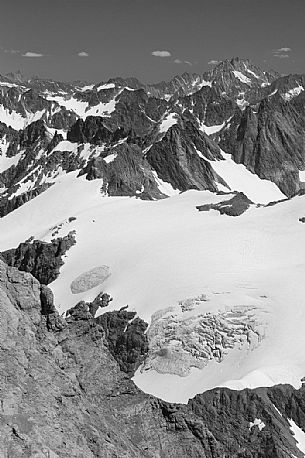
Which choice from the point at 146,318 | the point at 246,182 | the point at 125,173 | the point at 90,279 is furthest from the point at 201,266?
the point at 246,182

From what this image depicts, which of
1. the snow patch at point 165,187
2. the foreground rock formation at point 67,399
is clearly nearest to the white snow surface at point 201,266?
the foreground rock formation at point 67,399

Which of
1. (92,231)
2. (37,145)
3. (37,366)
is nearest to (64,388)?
(37,366)

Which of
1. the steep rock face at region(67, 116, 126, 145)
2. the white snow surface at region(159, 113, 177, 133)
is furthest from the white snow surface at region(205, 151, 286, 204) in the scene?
the steep rock face at region(67, 116, 126, 145)

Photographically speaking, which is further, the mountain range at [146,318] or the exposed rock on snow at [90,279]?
the exposed rock on snow at [90,279]

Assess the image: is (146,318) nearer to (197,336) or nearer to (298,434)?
(197,336)

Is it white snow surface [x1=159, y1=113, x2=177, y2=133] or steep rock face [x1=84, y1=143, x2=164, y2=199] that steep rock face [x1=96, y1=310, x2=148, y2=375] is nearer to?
steep rock face [x1=84, y1=143, x2=164, y2=199]

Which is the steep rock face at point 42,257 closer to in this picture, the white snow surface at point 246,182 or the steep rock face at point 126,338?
the steep rock face at point 126,338

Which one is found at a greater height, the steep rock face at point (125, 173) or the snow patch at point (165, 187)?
the steep rock face at point (125, 173)

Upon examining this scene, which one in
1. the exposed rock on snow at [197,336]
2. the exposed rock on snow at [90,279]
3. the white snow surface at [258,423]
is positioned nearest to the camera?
the white snow surface at [258,423]
